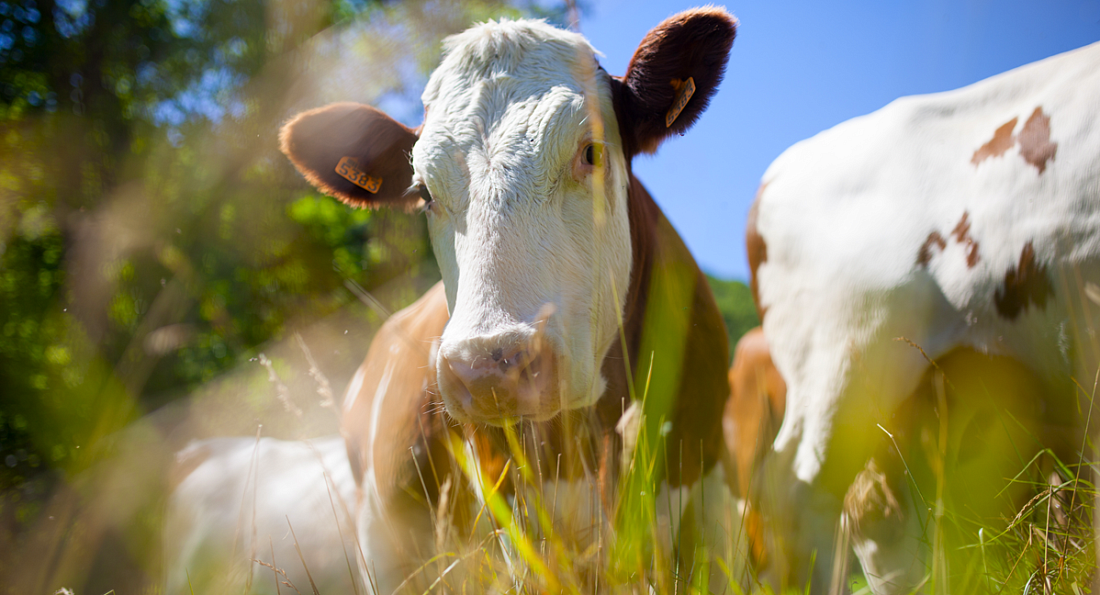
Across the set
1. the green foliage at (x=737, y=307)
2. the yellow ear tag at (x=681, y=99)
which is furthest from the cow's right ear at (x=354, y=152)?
the green foliage at (x=737, y=307)

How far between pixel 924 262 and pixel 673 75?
111 cm

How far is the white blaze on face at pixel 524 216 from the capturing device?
4.71 ft

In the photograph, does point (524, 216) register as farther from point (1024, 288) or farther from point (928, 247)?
point (1024, 288)

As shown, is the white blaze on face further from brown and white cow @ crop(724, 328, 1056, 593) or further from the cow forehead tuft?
brown and white cow @ crop(724, 328, 1056, 593)

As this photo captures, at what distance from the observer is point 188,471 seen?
3977mm

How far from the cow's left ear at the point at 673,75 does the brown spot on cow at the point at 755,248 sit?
3.31ft

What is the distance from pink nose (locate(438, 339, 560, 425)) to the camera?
4.48 feet

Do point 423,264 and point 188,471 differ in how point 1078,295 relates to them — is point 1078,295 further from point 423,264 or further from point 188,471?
point 423,264

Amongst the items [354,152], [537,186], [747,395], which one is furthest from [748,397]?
[354,152]

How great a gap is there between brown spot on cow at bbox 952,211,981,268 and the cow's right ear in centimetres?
203

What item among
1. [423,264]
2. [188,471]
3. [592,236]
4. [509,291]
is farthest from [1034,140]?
[423,264]

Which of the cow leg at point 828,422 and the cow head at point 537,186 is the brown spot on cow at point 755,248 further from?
the cow head at point 537,186

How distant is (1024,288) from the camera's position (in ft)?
6.45

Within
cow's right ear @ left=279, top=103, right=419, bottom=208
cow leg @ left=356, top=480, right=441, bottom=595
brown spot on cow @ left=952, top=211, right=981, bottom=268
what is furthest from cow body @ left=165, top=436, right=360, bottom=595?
brown spot on cow @ left=952, top=211, right=981, bottom=268
